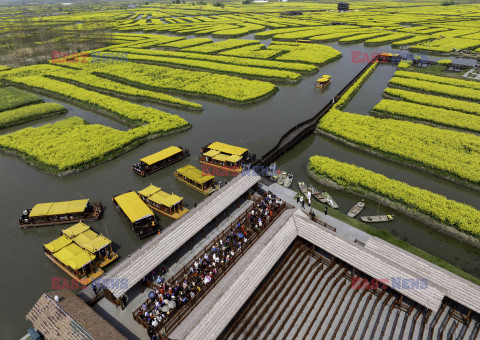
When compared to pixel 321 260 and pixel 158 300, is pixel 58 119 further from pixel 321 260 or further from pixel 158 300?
pixel 321 260

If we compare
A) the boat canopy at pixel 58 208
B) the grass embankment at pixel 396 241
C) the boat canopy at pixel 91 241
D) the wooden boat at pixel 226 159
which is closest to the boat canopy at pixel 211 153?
the wooden boat at pixel 226 159

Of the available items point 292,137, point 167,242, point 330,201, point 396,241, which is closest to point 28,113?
point 292,137

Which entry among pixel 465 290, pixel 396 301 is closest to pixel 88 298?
pixel 396 301

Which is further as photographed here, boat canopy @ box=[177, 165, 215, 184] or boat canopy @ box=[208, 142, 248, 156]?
boat canopy @ box=[208, 142, 248, 156]

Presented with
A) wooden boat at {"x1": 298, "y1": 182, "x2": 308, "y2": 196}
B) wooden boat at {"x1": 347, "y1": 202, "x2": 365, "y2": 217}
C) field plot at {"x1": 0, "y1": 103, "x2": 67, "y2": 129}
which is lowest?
wooden boat at {"x1": 347, "y1": 202, "x2": 365, "y2": 217}

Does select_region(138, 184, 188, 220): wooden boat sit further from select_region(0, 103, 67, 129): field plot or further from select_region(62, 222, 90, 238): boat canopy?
select_region(0, 103, 67, 129): field plot

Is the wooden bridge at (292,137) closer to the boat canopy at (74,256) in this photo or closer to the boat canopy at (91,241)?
the boat canopy at (91,241)

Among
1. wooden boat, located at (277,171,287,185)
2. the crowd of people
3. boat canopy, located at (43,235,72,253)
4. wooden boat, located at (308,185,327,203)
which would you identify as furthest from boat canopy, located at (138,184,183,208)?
wooden boat, located at (308,185,327,203)
